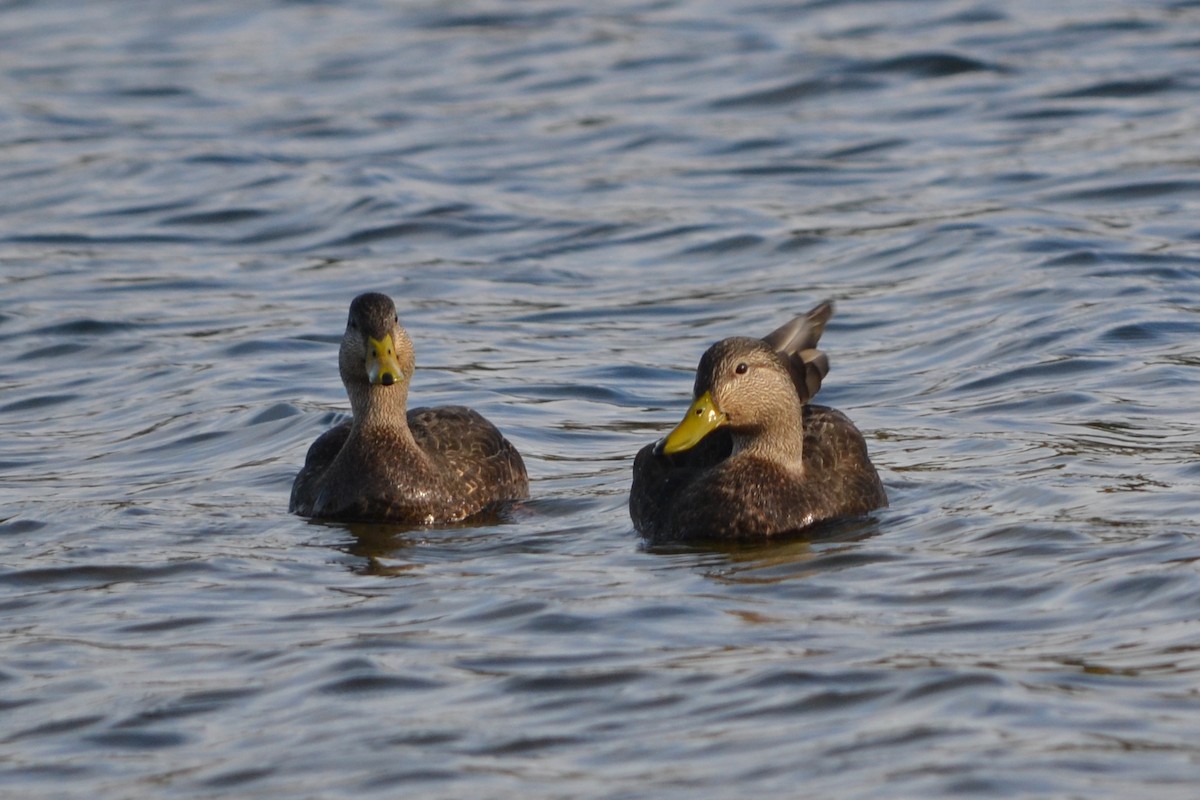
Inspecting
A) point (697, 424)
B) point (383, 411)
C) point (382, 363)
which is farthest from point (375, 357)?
point (697, 424)

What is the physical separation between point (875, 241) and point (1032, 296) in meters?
2.20

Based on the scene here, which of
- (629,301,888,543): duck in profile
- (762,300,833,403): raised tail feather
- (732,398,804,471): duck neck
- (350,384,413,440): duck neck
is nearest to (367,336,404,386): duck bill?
(350,384,413,440): duck neck

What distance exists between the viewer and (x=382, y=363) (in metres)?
10.7

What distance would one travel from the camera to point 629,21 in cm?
2606

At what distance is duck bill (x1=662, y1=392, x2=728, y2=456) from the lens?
989 cm

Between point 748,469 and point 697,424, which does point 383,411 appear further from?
point 748,469

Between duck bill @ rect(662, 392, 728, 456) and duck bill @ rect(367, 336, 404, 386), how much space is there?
1454 millimetres

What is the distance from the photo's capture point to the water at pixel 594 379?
709cm

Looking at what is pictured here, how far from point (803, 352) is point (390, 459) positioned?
2247 millimetres

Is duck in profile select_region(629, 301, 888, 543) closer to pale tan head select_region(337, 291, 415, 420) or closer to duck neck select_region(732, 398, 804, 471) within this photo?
duck neck select_region(732, 398, 804, 471)

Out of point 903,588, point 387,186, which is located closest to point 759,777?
point 903,588

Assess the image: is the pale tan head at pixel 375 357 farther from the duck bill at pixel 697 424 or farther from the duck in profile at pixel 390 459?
the duck bill at pixel 697 424

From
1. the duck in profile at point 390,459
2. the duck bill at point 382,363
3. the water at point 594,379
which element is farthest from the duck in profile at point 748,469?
the duck bill at point 382,363

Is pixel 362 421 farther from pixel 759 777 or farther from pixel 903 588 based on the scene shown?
pixel 759 777
